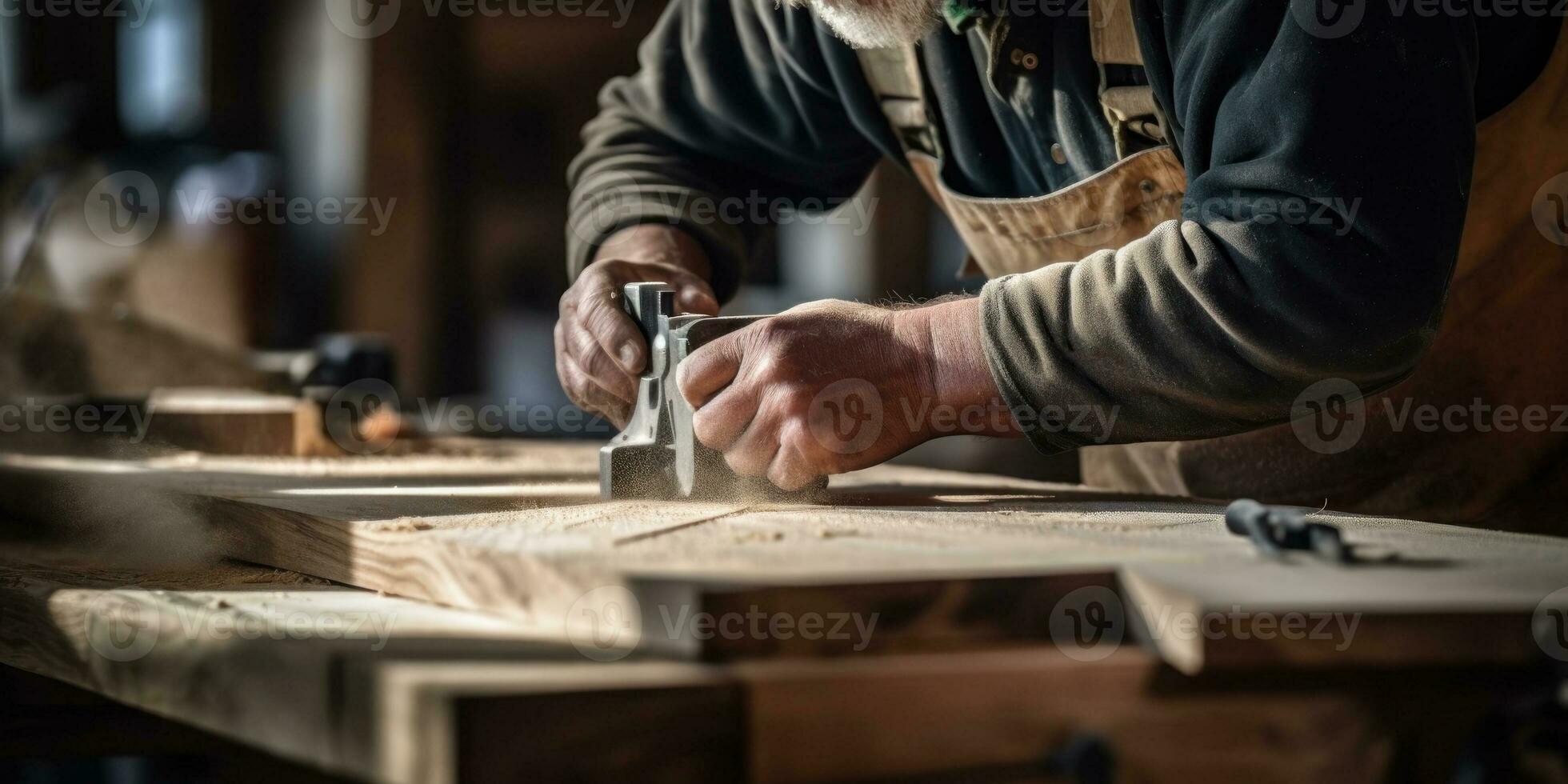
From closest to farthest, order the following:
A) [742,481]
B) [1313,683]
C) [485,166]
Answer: [1313,683]
[742,481]
[485,166]

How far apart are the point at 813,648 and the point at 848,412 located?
2.28 feet

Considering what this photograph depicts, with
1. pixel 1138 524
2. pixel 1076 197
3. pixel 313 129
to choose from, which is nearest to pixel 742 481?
pixel 1138 524

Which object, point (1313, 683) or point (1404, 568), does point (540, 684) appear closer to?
point (1313, 683)

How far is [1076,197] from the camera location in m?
2.17

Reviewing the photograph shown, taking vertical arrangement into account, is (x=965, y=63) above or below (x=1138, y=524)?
above
